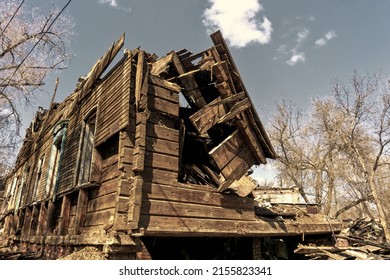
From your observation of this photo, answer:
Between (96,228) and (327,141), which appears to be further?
(327,141)

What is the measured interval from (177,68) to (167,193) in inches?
138

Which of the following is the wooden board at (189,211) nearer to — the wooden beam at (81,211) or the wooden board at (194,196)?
the wooden board at (194,196)

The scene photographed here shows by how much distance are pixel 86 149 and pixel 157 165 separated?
11.0 feet

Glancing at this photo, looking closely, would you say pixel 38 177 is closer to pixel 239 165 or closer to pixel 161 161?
pixel 161 161

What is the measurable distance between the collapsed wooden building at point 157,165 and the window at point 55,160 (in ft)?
0.26

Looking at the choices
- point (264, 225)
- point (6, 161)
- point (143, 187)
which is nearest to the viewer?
point (143, 187)

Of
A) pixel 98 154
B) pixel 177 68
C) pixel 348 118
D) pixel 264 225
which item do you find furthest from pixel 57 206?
pixel 348 118

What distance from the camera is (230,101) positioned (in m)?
8.07

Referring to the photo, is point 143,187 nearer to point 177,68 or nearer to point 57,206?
point 177,68

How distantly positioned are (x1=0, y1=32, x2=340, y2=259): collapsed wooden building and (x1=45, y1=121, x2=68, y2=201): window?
78mm

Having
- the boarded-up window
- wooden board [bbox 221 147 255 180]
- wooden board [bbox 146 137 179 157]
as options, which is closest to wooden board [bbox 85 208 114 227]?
wooden board [bbox 146 137 179 157]

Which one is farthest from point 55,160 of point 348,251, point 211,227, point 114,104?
point 348,251

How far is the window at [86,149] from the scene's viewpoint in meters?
8.53

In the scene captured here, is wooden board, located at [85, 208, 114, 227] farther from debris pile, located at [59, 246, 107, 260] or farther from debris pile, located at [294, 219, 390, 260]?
debris pile, located at [294, 219, 390, 260]
